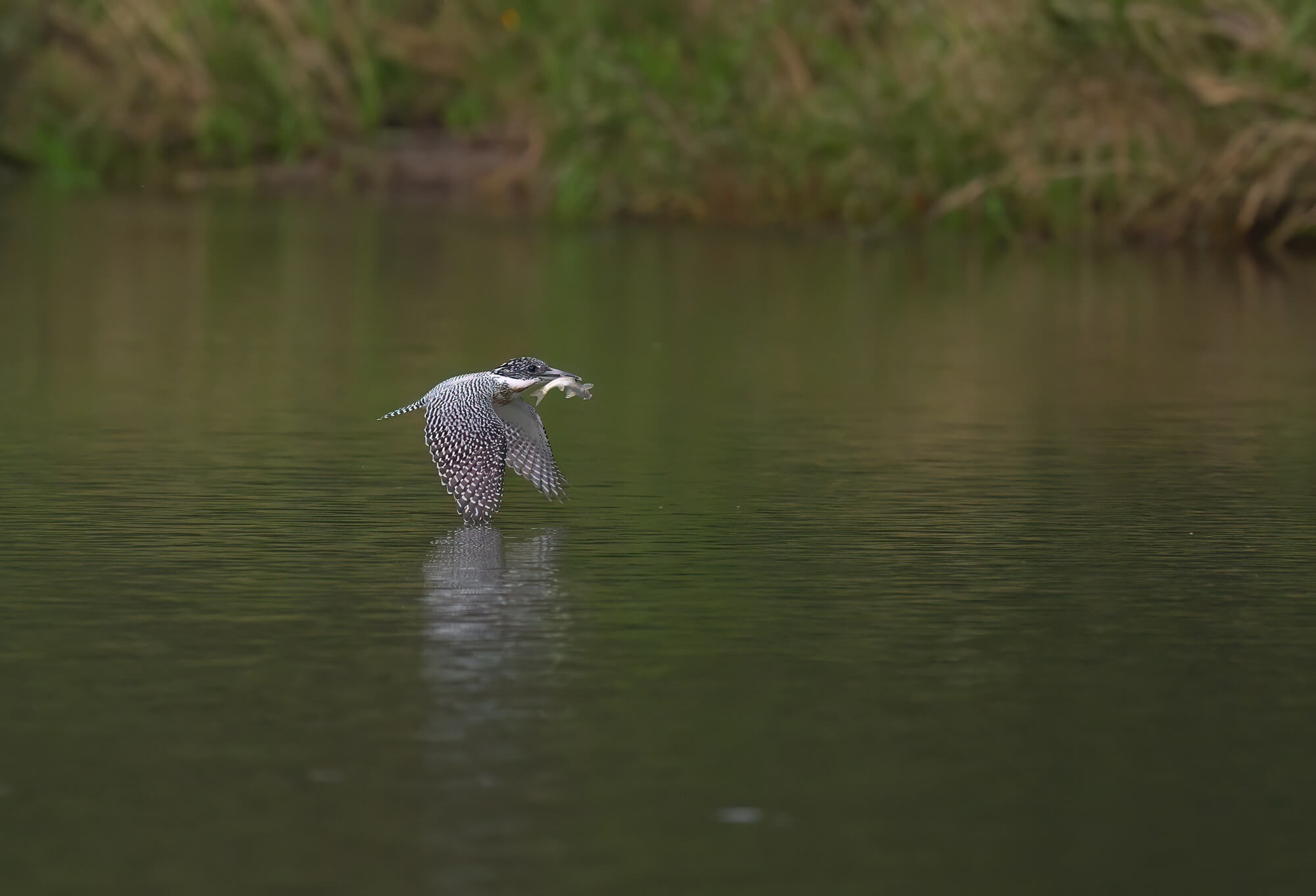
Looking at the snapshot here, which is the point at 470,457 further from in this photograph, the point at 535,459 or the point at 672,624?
the point at 672,624

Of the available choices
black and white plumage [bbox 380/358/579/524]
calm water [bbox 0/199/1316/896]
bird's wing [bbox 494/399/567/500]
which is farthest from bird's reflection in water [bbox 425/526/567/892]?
bird's wing [bbox 494/399/567/500]

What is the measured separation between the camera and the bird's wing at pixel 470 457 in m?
10.0

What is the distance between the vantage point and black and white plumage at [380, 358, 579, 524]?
10055mm

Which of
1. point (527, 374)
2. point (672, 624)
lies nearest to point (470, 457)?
point (527, 374)

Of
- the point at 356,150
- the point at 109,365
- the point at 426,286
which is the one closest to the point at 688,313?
the point at 426,286

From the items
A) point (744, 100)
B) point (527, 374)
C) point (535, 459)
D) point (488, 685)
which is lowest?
point (488, 685)

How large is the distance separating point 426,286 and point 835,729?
15.8 metres

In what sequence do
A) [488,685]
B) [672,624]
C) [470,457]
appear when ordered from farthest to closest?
[470,457] < [672,624] < [488,685]

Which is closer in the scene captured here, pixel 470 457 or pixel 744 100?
Answer: pixel 470 457

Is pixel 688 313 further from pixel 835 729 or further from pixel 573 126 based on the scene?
pixel 835 729

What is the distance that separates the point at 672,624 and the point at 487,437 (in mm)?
2161

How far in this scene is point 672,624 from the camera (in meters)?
8.09

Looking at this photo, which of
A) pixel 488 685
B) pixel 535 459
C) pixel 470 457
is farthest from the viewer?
pixel 535 459

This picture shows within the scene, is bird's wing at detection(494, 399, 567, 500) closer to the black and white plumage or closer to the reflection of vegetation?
the black and white plumage
